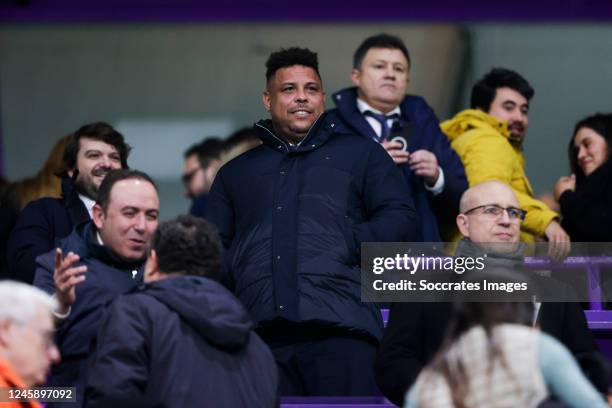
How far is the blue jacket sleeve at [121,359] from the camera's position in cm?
568

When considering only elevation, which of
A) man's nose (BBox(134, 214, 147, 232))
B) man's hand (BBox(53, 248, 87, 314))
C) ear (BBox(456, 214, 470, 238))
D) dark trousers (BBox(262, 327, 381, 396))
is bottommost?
dark trousers (BBox(262, 327, 381, 396))

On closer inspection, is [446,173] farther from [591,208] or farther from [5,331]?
[5,331]

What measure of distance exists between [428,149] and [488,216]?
103 cm

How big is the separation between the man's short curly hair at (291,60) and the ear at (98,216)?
3.80ft

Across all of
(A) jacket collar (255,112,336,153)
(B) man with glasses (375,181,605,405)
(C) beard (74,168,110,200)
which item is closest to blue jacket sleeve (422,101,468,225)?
(A) jacket collar (255,112,336,153)

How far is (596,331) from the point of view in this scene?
305 inches

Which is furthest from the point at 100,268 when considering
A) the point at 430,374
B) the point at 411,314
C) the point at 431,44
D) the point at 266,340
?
the point at 431,44

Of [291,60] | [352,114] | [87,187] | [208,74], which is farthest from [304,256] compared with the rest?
[208,74]

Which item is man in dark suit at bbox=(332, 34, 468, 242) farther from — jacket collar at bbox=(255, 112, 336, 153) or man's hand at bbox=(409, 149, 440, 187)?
jacket collar at bbox=(255, 112, 336, 153)

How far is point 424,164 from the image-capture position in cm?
802

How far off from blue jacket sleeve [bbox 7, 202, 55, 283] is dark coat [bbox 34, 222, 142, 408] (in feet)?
1.93

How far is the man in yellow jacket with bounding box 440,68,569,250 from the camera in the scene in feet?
27.0

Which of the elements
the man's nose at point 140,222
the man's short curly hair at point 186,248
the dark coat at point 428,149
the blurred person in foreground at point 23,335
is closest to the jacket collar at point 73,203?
the man's nose at point 140,222

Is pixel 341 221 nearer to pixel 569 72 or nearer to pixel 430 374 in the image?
pixel 430 374
